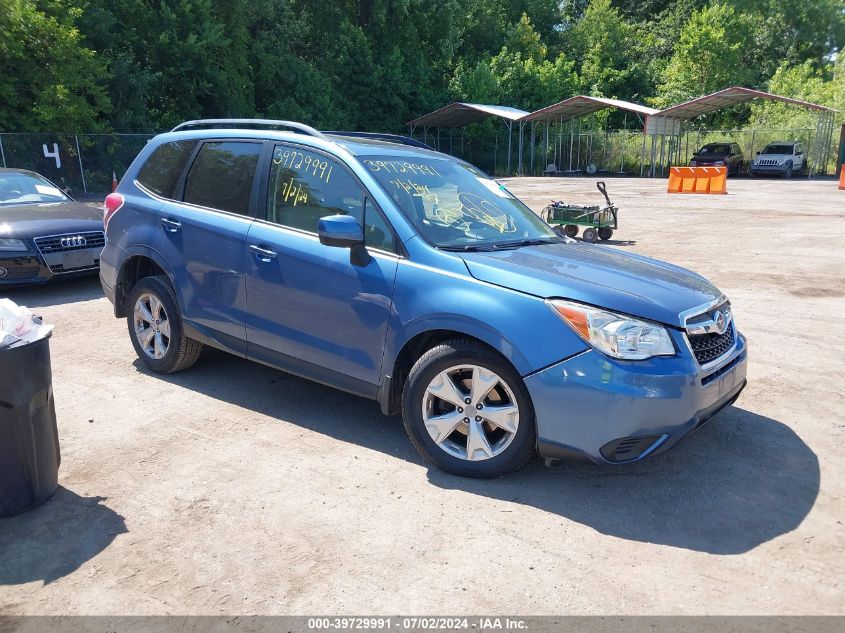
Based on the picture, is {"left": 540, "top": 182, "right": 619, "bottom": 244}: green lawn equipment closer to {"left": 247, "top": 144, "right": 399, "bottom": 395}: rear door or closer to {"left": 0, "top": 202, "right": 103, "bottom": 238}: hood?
{"left": 0, "top": 202, "right": 103, "bottom": 238}: hood

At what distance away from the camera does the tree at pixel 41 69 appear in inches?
810

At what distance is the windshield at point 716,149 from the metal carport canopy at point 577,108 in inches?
128

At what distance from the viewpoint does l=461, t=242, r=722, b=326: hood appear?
11.4 ft

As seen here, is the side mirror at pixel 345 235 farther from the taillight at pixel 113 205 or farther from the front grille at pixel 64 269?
the front grille at pixel 64 269

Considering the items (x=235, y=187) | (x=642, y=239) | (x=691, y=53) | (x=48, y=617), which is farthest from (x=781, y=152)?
(x=48, y=617)

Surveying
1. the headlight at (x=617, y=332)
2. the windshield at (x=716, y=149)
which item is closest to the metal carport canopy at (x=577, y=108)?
the windshield at (x=716, y=149)

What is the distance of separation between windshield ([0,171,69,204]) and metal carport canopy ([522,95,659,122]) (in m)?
30.0

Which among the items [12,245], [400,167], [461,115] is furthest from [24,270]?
[461,115]


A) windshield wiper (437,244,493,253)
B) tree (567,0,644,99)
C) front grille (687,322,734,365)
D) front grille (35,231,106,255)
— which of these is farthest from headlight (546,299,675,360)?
tree (567,0,644,99)

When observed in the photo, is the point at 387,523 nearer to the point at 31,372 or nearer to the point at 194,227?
the point at 31,372

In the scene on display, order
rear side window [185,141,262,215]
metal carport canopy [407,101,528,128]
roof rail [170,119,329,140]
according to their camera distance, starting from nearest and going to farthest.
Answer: roof rail [170,119,329,140], rear side window [185,141,262,215], metal carport canopy [407,101,528,128]

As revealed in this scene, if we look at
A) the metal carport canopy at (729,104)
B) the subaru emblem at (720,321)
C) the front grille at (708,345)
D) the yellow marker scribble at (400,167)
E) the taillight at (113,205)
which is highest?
the metal carport canopy at (729,104)

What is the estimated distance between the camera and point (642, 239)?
13.6m

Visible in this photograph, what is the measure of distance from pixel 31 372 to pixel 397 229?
2006 mm
